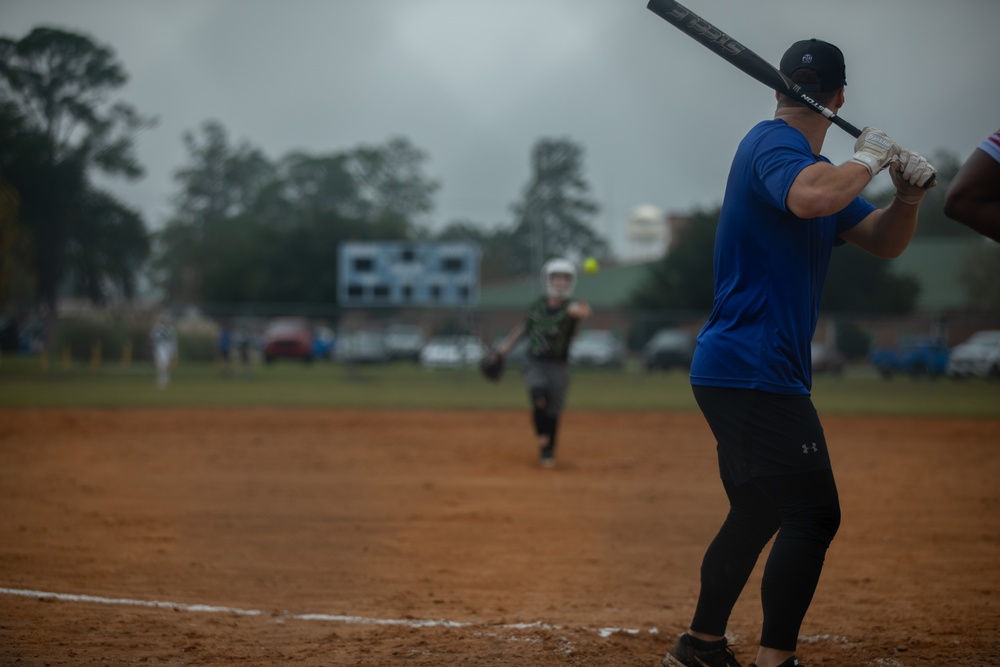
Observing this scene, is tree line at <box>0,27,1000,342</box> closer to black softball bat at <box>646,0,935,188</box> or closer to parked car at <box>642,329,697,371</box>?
parked car at <box>642,329,697,371</box>

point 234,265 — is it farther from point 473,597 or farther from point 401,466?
point 473,597

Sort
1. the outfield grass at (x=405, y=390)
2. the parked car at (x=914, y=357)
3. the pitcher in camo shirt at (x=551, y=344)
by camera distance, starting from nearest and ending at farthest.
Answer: the pitcher in camo shirt at (x=551, y=344) → the outfield grass at (x=405, y=390) → the parked car at (x=914, y=357)

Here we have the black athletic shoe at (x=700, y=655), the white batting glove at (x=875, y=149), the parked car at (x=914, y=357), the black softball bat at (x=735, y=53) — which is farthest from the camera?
the parked car at (x=914, y=357)

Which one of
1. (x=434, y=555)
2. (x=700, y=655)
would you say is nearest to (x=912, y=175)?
(x=700, y=655)

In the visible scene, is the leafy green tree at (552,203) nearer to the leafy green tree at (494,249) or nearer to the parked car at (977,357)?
the leafy green tree at (494,249)

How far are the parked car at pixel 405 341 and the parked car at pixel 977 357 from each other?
1911 centimetres

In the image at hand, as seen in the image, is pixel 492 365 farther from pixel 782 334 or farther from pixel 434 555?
pixel 782 334

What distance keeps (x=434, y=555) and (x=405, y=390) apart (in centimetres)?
1961

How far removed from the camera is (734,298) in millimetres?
3527

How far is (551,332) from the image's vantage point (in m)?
10.6

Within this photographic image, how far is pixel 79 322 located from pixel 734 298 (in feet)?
116

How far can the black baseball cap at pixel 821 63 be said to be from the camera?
351 cm

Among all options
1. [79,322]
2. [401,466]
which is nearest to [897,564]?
[401,466]

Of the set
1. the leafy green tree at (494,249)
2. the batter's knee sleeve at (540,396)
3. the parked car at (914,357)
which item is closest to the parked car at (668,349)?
the parked car at (914,357)
